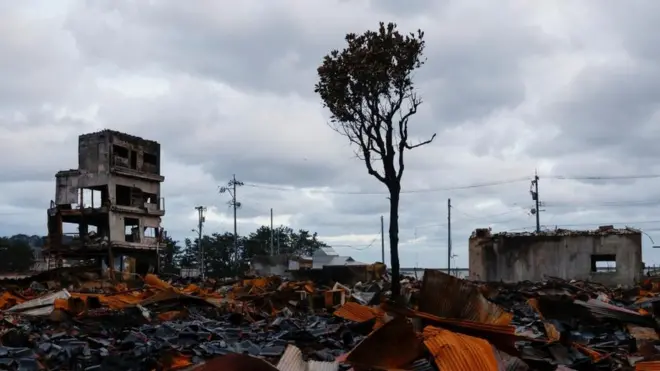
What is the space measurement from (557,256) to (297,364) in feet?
73.9

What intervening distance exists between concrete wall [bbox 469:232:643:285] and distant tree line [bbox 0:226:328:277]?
20645 millimetres

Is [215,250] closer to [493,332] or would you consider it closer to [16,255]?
[16,255]

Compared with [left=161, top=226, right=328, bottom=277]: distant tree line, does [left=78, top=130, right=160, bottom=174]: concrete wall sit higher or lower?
higher

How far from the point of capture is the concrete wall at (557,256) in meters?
25.0

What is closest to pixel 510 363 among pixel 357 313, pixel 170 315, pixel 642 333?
pixel 642 333

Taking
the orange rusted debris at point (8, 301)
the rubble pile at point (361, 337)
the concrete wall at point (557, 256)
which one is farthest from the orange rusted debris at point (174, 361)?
the concrete wall at point (557, 256)

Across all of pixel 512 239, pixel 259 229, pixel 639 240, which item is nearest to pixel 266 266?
pixel 512 239

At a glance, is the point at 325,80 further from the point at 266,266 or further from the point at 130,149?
the point at 130,149

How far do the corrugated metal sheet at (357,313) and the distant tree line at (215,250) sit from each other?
3314 cm

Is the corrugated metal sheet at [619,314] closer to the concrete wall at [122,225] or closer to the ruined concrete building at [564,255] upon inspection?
the ruined concrete building at [564,255]

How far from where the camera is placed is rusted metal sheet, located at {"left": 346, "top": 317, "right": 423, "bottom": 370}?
491cm

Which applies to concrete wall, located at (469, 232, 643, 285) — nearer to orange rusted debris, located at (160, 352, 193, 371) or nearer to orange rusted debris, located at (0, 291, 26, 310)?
orange rusted debris, located at (0, 291, 26, 310)

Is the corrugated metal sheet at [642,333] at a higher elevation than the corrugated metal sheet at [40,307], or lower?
higher

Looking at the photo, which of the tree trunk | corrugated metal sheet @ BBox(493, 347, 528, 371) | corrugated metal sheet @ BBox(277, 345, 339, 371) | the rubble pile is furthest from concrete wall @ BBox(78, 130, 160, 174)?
corrugated metal sheet @ BBox(493, 347, 528, 371)
